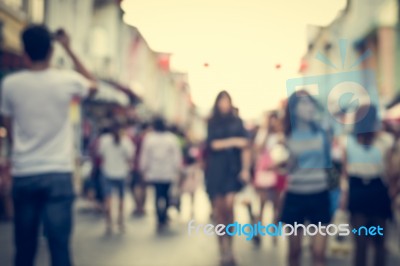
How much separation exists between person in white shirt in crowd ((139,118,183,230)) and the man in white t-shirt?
463 centimetres

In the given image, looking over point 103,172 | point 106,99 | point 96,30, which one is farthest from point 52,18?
point 103,172

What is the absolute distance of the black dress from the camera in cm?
552

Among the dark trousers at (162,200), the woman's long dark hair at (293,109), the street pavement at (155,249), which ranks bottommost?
the street pavement at (155,249)

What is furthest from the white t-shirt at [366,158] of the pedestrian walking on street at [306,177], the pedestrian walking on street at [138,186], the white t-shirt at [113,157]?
the pedestrian walking on street at [138,186]

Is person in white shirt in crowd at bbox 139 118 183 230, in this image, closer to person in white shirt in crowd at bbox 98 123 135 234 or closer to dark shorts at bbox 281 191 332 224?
person in white shirt in crowd at bbox 98 123 135 234

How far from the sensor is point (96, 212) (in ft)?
31.8

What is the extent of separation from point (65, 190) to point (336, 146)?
6245mm

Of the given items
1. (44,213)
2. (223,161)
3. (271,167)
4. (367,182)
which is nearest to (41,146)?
(44,213)

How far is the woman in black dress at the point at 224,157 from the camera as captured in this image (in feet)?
18.1

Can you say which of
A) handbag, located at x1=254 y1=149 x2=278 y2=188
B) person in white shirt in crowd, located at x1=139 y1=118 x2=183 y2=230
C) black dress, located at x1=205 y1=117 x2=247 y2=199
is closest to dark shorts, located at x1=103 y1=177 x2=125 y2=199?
person in white shirt in crowd, located at x1=139 y1=118 x2=183 y2=230

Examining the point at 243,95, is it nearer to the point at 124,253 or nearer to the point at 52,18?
the point at 124,253

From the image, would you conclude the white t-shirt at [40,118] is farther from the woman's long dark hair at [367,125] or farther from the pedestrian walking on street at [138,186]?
the pedestrian walking on street at [138,186]

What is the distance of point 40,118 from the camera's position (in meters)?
3.11

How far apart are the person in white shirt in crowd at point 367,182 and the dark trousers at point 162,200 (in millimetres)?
3769
